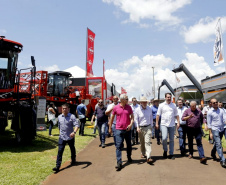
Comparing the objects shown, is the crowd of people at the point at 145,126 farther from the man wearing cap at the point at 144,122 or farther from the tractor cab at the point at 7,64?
the tractor cab at the point at 7,64

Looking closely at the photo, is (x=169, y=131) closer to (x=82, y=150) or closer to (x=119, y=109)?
(x=119, y=109)

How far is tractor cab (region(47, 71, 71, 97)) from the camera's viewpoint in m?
19.9

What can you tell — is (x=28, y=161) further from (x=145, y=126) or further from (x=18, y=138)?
(x=145, y=126)

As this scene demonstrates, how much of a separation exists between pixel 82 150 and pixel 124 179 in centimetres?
383

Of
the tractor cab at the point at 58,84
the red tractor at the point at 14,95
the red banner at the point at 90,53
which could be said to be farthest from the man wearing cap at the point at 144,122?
the red banner at the point at 90,53

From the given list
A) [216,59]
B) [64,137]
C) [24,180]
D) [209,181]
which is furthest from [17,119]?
[216,59]

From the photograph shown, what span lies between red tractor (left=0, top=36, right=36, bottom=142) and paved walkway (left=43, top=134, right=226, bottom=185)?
3.06m

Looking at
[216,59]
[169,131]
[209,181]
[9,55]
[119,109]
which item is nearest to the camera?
[209,181]

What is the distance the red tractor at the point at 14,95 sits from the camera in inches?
324

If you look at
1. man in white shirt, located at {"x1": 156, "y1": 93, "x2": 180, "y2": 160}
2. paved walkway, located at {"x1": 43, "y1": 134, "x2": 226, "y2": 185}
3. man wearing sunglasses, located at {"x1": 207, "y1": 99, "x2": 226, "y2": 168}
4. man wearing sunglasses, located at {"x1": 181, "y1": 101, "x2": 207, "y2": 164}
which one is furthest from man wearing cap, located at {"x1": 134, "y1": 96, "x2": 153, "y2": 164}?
man wearing sunglasses, located at {"x1": 207, "y1": 99, "x2": 226, "y2": 168}

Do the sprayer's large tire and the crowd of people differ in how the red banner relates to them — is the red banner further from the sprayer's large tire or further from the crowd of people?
the crowd of people

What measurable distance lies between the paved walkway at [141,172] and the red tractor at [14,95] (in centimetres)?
306

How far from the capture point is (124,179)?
504 centimetres

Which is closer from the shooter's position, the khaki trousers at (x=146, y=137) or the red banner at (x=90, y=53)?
the khaki trousers at (x=146, y=137)
